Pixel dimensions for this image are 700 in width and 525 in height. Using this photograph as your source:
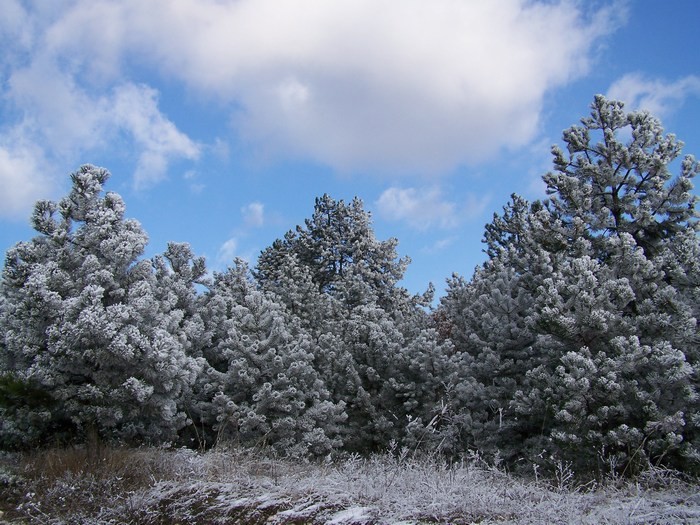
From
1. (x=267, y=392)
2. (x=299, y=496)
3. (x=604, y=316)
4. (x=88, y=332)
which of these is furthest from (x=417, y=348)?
(x=299, y=496)

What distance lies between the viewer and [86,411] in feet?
42.2

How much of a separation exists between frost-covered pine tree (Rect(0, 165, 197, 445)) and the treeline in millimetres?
47

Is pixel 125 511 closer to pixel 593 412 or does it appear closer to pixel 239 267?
pixel 593 412

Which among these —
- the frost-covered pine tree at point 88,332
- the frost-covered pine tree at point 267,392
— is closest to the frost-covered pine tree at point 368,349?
the frost-covered pine tree at point 267,392

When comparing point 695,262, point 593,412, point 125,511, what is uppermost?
point 695,262

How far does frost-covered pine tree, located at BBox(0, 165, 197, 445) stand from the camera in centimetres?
1264

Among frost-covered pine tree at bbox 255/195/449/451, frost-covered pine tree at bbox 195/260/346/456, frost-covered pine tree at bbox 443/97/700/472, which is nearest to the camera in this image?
frost-covered pine tree at bbox 443/97/700/472

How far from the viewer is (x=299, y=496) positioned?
686 centimetres

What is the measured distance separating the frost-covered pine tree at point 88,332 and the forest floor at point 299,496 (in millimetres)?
2963

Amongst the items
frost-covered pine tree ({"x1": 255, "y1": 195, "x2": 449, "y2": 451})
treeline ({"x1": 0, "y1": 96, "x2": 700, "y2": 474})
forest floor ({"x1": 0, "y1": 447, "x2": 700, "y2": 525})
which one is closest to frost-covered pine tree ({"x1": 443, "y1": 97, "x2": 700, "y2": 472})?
treeline ({"x1": 0, "y1": 96, "x2": 700, "y2": 474})

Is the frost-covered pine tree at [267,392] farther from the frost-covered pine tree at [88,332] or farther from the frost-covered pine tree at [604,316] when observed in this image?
the frost-covered pine tree at [604,316]

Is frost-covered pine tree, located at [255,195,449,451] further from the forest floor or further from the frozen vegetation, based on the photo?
the forest floor

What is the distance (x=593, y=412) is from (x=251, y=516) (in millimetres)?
8481

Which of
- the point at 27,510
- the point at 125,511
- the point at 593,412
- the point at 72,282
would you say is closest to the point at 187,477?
the point at 125,511
